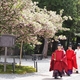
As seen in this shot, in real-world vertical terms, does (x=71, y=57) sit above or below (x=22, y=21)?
below

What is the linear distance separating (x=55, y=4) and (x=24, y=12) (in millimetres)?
17497

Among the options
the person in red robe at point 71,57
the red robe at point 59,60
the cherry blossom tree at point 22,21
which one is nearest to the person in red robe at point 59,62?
the red robe at point 59,60

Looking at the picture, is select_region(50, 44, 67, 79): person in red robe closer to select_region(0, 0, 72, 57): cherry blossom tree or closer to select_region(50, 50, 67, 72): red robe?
select_region(50, 50, 67, 72): red robe

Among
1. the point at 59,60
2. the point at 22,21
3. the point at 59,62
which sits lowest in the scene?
the point at 59,62

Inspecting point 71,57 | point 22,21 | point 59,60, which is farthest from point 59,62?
point 22,21

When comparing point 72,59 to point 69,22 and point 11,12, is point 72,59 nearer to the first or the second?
point 11,12

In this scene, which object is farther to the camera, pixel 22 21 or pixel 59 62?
pixel 22 21

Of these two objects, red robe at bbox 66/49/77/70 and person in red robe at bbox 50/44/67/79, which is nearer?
person in red robe at bbox 50/44/67/79

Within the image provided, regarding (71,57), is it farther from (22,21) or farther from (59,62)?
(22,21)

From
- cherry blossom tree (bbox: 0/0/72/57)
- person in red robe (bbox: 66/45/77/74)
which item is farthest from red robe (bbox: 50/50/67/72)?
cherry blossom tree (bbox: 0/0/72/57)

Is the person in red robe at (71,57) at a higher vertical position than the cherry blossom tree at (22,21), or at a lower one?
lower

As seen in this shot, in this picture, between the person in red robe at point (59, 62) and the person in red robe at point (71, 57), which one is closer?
the person in red robe at point (59, 62)


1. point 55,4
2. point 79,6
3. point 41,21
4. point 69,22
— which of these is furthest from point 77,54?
point 79,6

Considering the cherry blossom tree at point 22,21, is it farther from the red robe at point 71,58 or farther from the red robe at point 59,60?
the red robe at point 59,60
